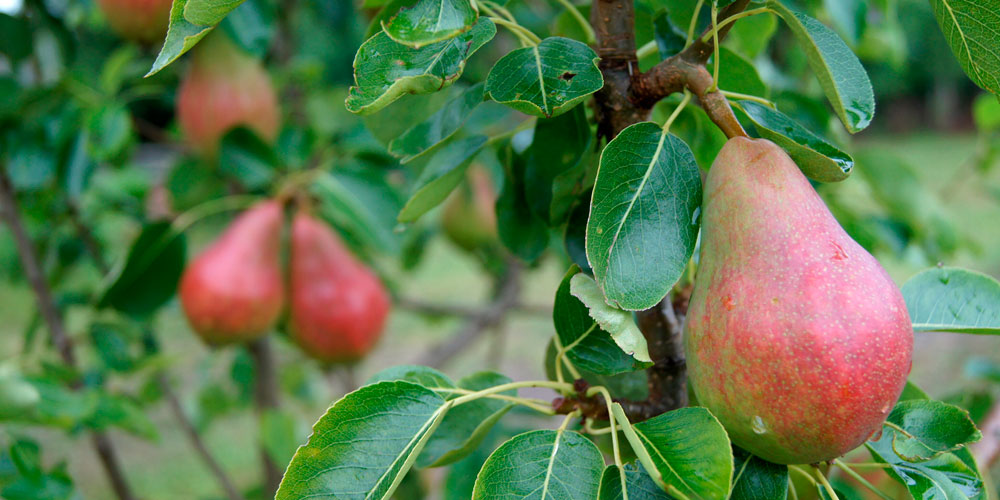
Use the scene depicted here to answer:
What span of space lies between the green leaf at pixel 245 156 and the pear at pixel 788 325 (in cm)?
84

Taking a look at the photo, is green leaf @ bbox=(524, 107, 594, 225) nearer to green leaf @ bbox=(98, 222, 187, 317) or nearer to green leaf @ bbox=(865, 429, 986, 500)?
green leaf @ bbox=(865, 429, 986, 500)

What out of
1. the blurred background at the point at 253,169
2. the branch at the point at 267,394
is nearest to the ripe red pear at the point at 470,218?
the blurred background at the point at 253,169

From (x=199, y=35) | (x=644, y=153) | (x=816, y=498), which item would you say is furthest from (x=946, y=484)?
(x=199, y=35)

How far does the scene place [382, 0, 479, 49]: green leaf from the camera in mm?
353

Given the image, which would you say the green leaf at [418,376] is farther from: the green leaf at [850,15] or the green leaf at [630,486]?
the green leaf at [850,15]

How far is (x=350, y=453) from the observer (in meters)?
0.40

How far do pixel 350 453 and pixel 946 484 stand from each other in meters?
0.30

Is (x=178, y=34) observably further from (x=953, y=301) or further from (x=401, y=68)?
(x=953, y=301)

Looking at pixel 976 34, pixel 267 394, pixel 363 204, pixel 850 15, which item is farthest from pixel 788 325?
pixel 267 394

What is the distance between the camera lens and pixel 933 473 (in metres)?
0.42

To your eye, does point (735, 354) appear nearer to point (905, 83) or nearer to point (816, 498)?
point (816, 498)

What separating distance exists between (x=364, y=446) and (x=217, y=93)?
0.86 m

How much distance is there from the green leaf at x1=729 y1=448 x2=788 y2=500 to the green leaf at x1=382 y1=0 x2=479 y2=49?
0.25 m

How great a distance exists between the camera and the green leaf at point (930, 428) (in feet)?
1.35
